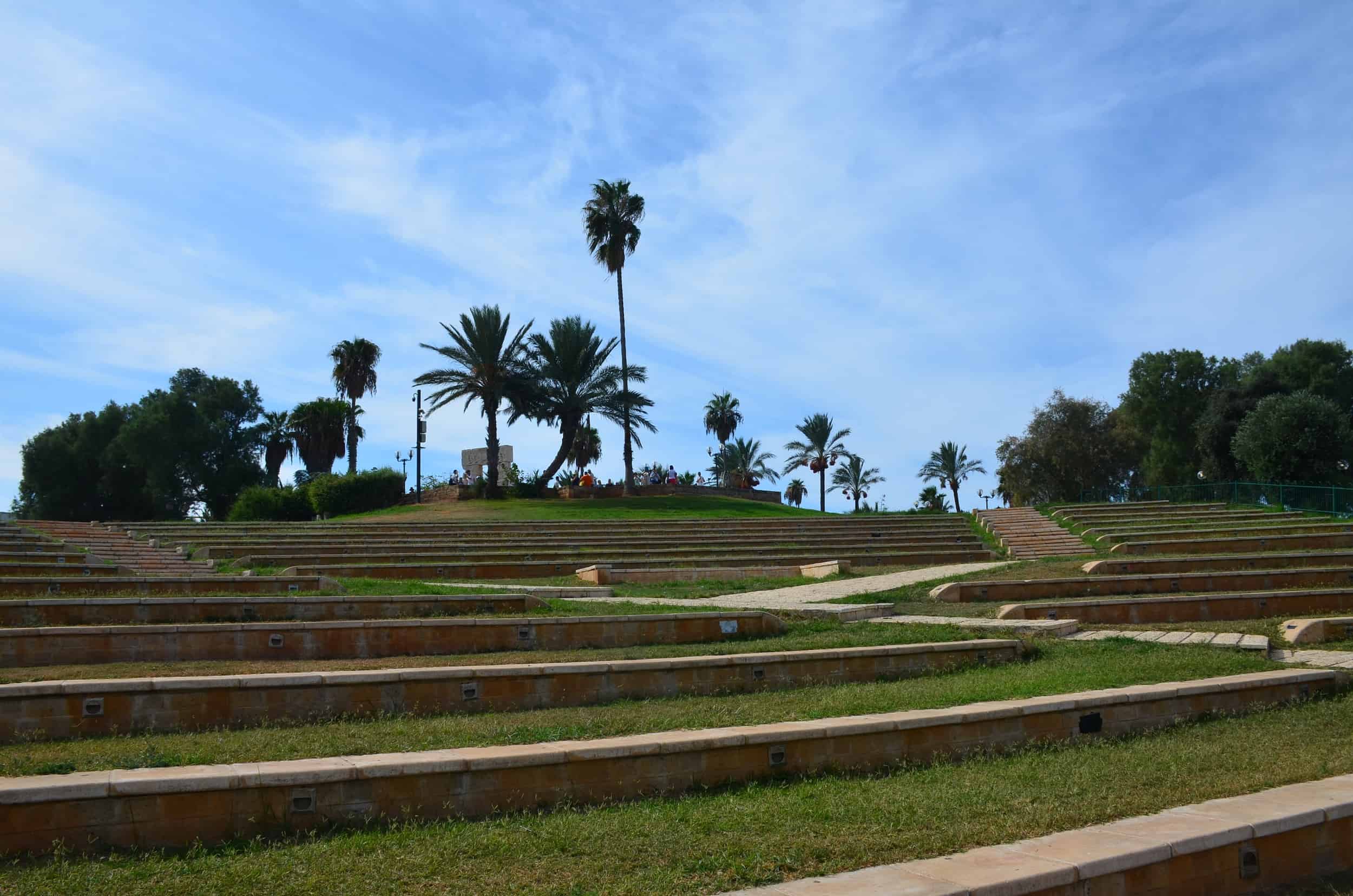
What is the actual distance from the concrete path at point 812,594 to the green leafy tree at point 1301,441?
1855 cm

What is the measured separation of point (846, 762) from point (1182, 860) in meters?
2.46

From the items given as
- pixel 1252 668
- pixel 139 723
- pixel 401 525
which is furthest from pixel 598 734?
pixel 401 525

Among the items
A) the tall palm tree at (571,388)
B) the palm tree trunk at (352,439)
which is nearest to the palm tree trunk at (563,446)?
the tall palm tree at (571,388)

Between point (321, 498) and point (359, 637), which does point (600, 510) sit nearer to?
point (321, 498)

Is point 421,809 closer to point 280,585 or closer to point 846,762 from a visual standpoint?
point 846,762

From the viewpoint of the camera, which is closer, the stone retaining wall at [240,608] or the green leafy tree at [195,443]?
the stone retaining wall at [240,608]

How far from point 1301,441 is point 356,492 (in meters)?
36.0

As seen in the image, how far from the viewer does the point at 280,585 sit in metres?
15.0

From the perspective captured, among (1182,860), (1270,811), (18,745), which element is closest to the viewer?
(1182,860)

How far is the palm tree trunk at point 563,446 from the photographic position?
48781mm

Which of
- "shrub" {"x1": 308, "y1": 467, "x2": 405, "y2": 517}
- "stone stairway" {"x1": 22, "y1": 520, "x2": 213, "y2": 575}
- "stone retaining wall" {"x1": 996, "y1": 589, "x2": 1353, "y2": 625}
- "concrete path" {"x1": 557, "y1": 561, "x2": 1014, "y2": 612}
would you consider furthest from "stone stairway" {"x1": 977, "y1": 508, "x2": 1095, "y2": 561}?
"shrub" {"x1": 308, "y1": 467, "x2": 405, "y2": 517}

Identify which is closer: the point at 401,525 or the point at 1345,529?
the point at 1345,529

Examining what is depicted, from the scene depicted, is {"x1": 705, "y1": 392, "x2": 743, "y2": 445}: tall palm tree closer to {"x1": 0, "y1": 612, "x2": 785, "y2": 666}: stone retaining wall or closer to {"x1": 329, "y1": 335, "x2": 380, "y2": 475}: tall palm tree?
{"x1": 329, "y1": 335, "x2": 380, "y2": 475}: tall palm tree

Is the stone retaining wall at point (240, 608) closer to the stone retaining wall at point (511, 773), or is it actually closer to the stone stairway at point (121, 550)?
the stone retaining wall at point (511, 773)
